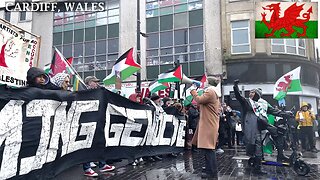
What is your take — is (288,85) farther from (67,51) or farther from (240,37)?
(67,51)

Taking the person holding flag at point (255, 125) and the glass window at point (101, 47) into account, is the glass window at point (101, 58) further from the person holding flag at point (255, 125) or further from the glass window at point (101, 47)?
the person holding flag at point (255, 125)

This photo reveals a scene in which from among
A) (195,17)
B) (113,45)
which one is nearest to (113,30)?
(113,45)

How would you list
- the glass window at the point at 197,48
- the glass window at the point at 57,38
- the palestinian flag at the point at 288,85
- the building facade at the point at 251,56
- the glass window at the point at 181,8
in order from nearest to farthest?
the palestinian flag at the point at 288,85 < the building facade at the point at 251,56 < the glass window at the point at 197,48 < the glass window at the point at 181,8 < the glass window at the point at 57,38

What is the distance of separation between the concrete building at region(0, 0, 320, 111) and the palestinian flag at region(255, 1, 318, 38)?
41.2ft

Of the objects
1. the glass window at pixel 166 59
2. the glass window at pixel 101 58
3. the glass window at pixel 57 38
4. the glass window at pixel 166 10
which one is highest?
the glass window at pixel 166 10

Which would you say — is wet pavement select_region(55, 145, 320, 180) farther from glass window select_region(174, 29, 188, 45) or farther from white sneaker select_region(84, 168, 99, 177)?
glass window select_region(174, 29, 188, 45)

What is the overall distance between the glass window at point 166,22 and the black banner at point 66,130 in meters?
18.2

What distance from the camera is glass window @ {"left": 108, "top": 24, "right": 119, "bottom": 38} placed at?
→ 1030 inches

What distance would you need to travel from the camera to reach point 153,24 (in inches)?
985

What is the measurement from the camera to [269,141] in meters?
6.53

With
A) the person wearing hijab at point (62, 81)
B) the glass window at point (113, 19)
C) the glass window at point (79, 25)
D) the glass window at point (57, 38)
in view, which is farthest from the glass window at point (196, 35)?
the person wearing hijab at point (62, 81)

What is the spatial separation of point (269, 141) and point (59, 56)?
17.9 feet

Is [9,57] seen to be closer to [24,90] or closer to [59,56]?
[59,56]

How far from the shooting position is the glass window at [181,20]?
78.7 ft
